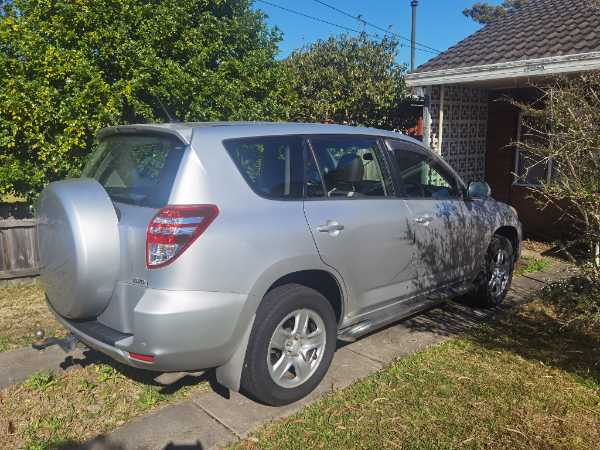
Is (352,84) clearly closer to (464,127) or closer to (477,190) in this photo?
(464,127)

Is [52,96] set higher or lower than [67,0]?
lower

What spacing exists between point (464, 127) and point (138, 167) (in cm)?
785

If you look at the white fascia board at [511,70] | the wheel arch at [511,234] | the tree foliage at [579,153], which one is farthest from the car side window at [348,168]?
the white fascia board at [511,70]

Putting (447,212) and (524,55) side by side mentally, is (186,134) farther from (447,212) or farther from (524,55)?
(524,55)

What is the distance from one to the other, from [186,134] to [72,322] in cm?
137

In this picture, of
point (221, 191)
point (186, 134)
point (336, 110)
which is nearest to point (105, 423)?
point (221, 191)

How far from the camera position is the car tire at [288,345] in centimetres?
315

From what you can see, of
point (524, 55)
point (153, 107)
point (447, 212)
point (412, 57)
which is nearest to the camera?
point (447, 212)

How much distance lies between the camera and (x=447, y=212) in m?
4.56

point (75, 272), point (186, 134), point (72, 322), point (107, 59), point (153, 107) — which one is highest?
point (107, 59)

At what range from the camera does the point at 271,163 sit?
134 inches

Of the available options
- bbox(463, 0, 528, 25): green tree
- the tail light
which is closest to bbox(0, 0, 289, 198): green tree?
the tail light

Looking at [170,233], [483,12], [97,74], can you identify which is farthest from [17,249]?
Answer: [483,12]

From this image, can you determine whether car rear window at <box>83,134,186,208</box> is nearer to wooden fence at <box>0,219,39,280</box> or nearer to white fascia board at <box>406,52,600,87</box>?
wooden fence at <box>0,219,39,280</box>
